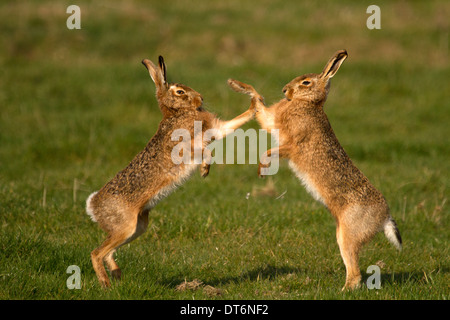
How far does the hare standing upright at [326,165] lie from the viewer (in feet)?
19.2

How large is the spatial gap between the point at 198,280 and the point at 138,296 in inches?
31.0

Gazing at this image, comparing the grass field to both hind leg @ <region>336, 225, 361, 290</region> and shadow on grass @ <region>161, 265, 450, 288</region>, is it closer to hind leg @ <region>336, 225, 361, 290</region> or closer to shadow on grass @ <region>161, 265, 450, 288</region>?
shadow on grass @ <region>161, 265, 450, 288</region>

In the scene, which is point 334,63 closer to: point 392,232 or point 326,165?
point 326,165

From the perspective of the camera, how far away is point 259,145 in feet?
36.8

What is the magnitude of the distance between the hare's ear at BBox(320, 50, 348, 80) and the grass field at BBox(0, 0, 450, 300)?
38.5 inches

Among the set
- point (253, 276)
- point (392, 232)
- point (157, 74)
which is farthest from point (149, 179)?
point (392, 232)

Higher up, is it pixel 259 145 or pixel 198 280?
pixel 259 145

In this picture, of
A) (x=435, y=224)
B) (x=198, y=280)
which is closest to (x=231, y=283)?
(x=198, y=280)

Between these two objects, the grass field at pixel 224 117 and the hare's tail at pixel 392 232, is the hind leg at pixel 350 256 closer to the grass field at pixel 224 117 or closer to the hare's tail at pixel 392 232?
the grass field at pixel 224 117

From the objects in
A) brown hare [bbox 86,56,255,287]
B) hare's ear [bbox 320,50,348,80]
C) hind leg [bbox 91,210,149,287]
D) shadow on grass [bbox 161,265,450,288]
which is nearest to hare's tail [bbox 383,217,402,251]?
shadow on grass [bbox 161,265,450,288]

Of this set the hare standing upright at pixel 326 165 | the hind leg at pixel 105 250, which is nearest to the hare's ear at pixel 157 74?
the hare standing upright at pixel 326 165

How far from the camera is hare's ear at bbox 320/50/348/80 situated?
6.18 m

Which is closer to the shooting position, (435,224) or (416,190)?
(435,224)

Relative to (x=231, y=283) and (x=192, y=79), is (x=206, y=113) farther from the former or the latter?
(x=192, y=79)
